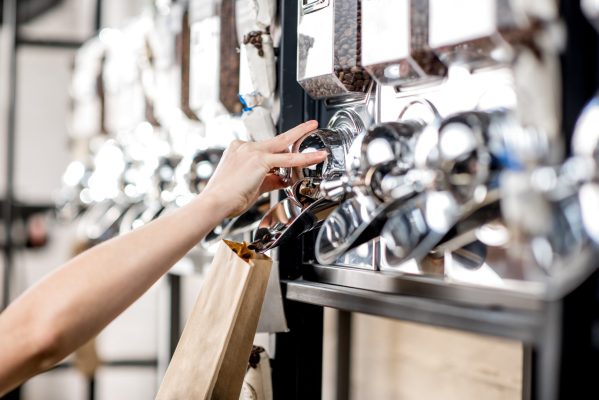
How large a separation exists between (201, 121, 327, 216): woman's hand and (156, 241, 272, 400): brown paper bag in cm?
8

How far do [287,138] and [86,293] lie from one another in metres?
0.33

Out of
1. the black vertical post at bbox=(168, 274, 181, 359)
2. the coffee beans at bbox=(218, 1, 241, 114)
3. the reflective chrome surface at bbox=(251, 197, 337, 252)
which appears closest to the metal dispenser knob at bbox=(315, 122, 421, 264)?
the reflective chrome surface at bbox=(251, 197, 337, 252)

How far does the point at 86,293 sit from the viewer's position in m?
0.94

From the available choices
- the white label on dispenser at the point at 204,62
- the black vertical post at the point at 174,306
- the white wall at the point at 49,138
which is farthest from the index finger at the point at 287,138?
the white wall at the point at 49,138

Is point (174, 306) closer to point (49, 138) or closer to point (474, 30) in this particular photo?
point (49, 138)

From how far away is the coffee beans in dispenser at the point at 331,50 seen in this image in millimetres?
910

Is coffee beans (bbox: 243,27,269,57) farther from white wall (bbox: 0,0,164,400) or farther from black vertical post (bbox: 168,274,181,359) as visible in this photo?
white wall (bbox: 0,0,164,400)

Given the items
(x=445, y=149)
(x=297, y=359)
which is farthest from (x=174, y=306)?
(x=445, y=149)

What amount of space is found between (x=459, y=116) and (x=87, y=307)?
53 centimetres

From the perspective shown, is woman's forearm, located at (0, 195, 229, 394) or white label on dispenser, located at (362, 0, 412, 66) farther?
woman's forearm, located at (0, 195, 229, 394)

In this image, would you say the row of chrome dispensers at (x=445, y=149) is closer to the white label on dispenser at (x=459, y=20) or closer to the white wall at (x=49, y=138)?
the white label on dispenser at (x=459, y=20)

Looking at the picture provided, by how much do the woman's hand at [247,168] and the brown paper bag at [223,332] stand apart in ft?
0.27

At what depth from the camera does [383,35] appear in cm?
83

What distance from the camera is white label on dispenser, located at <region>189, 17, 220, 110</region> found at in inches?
53.8
